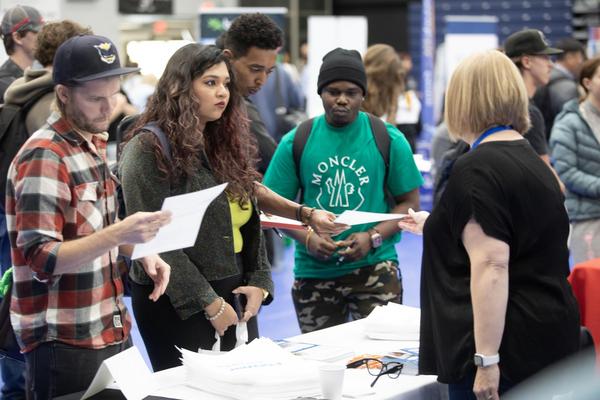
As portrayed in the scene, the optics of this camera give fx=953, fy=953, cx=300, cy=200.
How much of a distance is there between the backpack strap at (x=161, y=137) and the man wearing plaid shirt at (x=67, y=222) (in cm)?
24

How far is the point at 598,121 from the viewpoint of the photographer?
197 inches

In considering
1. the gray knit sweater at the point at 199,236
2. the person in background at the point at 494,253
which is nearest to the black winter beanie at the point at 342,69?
the gray knit sweater at the point at 199,236

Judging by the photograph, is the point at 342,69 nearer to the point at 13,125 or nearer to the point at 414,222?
the point at 414,222

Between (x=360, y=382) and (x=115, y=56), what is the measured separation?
117 centimetres

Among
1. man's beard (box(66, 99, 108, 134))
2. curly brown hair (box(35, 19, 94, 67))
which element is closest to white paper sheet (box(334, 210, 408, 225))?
man's beard (box(66, 99, 108, 134))

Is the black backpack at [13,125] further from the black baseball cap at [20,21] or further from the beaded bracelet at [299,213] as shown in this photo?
the beaded bracelet at [299,213]

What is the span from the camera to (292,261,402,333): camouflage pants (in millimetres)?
3789

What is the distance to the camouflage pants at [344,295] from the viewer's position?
12.4 feet

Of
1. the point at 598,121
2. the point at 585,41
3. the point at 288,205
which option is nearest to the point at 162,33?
the point at 585,41

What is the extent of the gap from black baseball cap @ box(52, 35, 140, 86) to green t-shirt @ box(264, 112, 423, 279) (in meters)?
1.30

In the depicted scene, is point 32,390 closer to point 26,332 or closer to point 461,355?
point 26,332

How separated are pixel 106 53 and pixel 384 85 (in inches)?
111

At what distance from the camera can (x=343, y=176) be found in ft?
12.5

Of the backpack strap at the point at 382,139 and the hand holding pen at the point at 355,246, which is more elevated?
the backpack strap at the point at 382,139
